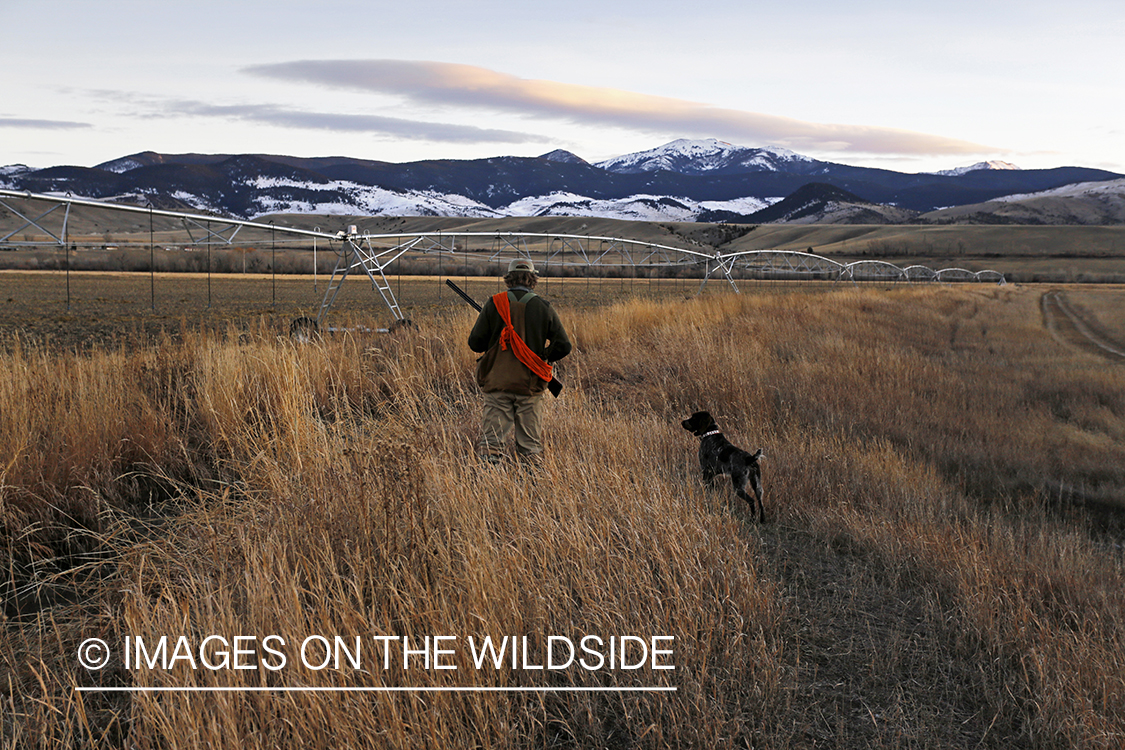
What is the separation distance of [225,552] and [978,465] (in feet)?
30.0

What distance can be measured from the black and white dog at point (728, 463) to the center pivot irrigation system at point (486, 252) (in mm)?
10446

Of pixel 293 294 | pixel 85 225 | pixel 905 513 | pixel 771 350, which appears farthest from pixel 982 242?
pixel 85 225

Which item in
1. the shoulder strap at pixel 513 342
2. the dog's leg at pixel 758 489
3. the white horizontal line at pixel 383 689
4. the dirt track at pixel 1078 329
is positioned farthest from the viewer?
the dirt track at pixel 1078 329

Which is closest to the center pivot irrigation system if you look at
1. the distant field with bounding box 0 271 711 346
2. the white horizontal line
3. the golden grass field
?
the distant field with bounding box 0 271 711 346

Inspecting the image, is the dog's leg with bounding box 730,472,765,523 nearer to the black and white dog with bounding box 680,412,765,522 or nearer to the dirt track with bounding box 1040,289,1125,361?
the black and white dog with bounding box 680,412,765,522

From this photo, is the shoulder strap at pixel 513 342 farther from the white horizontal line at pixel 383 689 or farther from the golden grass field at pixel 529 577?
the white horizontal line at pixel 383 689

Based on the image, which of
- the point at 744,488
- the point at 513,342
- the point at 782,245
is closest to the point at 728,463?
the point at 744,488

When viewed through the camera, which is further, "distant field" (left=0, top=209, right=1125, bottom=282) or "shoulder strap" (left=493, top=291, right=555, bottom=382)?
"distant field" (left=0, top=209, right=1125, bottom=282)

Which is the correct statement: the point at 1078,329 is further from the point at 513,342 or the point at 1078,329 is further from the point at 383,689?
the point at 383,689

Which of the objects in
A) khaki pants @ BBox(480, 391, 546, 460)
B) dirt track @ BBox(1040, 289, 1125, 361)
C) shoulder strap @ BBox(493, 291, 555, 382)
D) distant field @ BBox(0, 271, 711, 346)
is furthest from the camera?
dirt track @ BBox(1040, 289, 1125, 361)

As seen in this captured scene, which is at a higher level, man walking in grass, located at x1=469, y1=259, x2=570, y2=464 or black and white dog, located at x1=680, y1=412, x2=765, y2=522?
man walking in grass, located at x1=469, y1=259, x2=570, y2=464

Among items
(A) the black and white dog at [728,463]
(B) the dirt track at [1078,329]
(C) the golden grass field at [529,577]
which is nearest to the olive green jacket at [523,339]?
(C) the golden grass field at [529,577]

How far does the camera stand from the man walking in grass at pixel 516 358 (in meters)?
6.26

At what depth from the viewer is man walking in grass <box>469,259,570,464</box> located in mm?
6258
